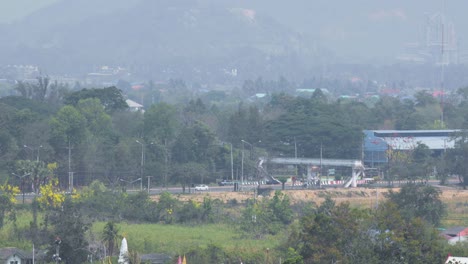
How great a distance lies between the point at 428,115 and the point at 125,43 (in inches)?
4784

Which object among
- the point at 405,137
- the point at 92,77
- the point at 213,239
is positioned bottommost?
the point at 213,239

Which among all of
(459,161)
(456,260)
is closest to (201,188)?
(459,161)

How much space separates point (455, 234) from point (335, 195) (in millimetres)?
13166

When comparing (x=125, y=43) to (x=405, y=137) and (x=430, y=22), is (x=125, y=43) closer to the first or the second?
(x=430, y=22)

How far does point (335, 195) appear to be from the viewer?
52781 mm

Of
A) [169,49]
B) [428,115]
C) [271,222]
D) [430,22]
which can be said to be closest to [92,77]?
[169,49]

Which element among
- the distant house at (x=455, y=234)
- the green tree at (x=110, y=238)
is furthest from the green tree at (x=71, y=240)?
the distant house at (x=455, y=234)

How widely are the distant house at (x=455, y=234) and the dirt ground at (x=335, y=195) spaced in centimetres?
886

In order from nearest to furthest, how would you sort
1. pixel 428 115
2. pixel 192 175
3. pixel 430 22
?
pixel 192 175
pixel 428 115
pixel 430 22

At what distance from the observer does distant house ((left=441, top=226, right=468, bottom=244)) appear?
3927cm

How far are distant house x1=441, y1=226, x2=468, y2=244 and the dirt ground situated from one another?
8.86 m

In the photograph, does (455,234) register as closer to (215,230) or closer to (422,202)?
(422,202)

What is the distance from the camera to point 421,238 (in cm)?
3167

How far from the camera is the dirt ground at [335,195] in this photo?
5084 centimetres
